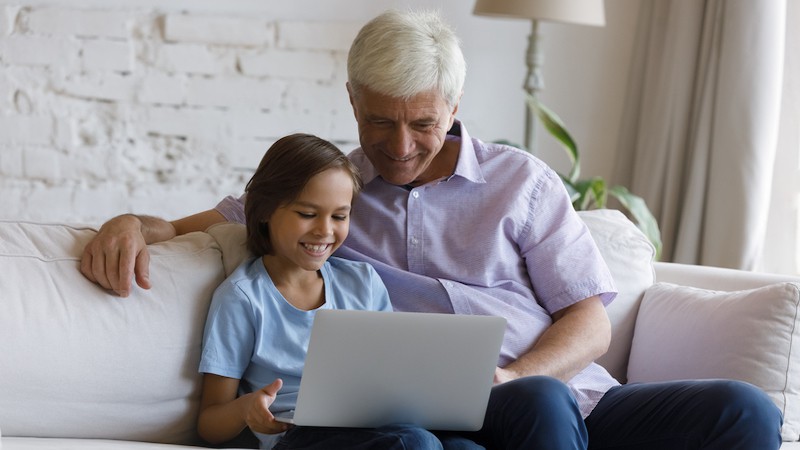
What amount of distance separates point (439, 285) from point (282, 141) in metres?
0.37

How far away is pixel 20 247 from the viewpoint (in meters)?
1.68

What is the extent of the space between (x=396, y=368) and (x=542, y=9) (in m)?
1.95

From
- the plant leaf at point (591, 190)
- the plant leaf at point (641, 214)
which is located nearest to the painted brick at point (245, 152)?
the plant leaf at point (591, 190)

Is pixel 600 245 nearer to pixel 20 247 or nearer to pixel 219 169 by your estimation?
pixel 20 247

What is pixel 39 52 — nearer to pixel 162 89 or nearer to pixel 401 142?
pixel 162 89

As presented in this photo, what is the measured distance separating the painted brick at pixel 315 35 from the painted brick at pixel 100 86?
468 mm

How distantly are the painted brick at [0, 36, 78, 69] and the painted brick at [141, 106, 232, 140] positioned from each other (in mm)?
272

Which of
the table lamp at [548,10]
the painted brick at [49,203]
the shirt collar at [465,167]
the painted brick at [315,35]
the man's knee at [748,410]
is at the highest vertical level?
the table lamp at [548,10]

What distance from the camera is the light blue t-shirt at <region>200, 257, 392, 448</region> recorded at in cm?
164

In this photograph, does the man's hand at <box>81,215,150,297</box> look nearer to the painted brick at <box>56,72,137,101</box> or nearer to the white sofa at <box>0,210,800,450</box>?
the white sofa at <box>0,210,800,450</box>

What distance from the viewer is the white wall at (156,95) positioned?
309 cm

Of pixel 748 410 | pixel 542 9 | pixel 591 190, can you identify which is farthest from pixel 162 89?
pixel 748 410

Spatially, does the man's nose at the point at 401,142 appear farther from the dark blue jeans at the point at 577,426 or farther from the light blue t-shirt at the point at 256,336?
the dark blue jeans at the point at 577,426

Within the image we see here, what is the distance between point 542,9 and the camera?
10.3 ft
